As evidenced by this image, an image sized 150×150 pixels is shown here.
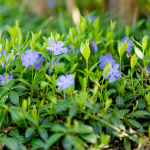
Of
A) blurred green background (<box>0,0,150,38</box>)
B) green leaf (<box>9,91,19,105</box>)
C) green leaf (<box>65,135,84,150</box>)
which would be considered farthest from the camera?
blurred green background (<box>0,0,150,38</box>)

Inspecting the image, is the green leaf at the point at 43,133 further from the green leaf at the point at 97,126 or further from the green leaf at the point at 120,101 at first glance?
the green leaf at the point at 120,101

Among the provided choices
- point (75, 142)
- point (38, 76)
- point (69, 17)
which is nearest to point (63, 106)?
point (75, 142)

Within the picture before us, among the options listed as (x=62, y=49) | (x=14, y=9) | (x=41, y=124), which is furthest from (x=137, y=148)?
(x=14, y=9)

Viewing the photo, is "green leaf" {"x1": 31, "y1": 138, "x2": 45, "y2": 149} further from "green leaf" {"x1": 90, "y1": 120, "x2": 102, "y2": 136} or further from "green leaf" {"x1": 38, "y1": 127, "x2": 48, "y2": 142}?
"green leaf" {"x1": 90, "y1": 120, "x2": 102, "y2": 136}

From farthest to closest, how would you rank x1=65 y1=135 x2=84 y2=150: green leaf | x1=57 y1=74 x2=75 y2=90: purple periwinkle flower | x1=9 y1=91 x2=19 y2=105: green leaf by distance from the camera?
x1=9 y1=91 x2=19 y2=105: green leaf < x1=57 y1=74 x2=75 y2=90: purple periwinkle flower < x1=65 y1=135 x2=84 y2=150: green leaf

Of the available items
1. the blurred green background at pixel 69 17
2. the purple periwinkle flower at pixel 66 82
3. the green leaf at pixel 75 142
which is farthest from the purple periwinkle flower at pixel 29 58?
the blurred green background at pixel 69 17

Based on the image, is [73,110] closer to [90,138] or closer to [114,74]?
[90,138]

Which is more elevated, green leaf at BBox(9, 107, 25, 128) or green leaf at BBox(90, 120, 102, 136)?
green leaf at BBox(9, 107, 25, 128)

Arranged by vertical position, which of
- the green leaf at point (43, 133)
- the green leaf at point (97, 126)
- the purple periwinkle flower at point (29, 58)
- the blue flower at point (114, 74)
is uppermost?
the purple periwinkle flower at point (29, 58)

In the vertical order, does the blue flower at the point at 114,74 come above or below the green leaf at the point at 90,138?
above

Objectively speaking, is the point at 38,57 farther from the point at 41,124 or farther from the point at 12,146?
the point at 12,146

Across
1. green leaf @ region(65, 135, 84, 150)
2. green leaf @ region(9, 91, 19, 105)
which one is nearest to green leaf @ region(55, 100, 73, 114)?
green leaf @ region(65, 135, 84, 150)

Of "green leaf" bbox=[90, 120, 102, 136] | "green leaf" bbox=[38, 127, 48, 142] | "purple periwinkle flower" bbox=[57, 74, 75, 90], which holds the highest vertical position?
"purple periwinkle flower" bbox=[57, 74, 75, 90]
